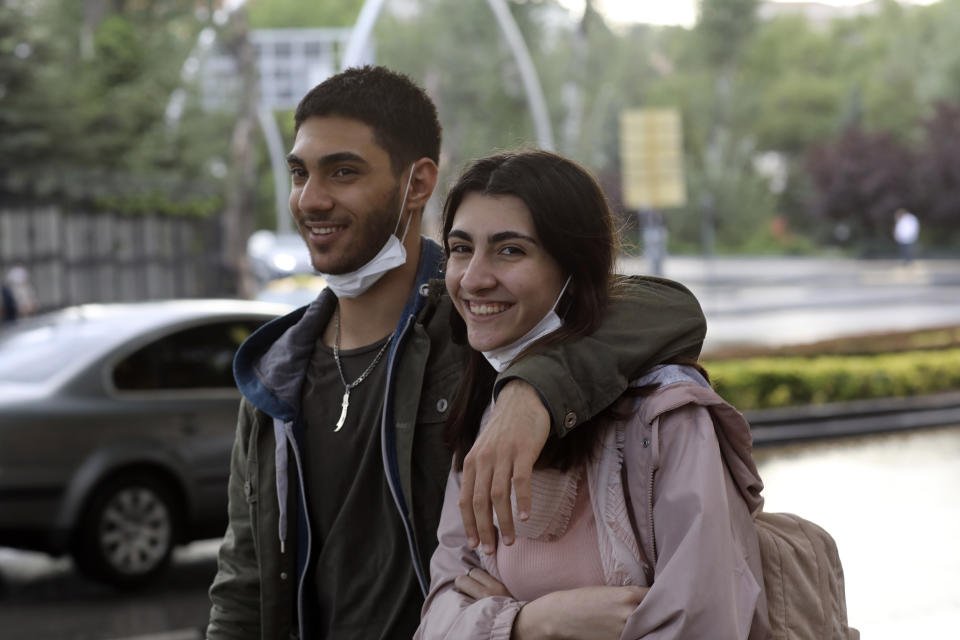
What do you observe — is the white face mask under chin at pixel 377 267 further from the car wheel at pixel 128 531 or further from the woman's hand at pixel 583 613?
the car wheel at pixel 128 531

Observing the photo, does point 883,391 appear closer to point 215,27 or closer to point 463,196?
point 463,196

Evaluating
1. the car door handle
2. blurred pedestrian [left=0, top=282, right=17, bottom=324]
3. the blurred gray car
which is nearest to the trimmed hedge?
the blurred gray car

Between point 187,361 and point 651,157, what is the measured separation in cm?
1153

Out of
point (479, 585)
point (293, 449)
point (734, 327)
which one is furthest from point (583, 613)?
point (734, 327)

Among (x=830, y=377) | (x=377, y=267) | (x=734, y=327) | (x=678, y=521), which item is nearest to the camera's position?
(x=678, y=521)

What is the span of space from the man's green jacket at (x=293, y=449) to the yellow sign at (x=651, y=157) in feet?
52.5

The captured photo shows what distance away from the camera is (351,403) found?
2840mm

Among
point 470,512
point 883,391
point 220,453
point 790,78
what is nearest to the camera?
point 470,512

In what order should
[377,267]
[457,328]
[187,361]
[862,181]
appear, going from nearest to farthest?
[457,328] → [377,267] → [187,361] → [862,181]

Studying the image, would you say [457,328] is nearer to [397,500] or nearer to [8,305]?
[397,500]

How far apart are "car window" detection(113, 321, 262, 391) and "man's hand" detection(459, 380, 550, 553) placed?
611 cm

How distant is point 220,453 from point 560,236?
6205 mm

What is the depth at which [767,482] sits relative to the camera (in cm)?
1104

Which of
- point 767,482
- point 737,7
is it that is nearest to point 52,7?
point 767,482
